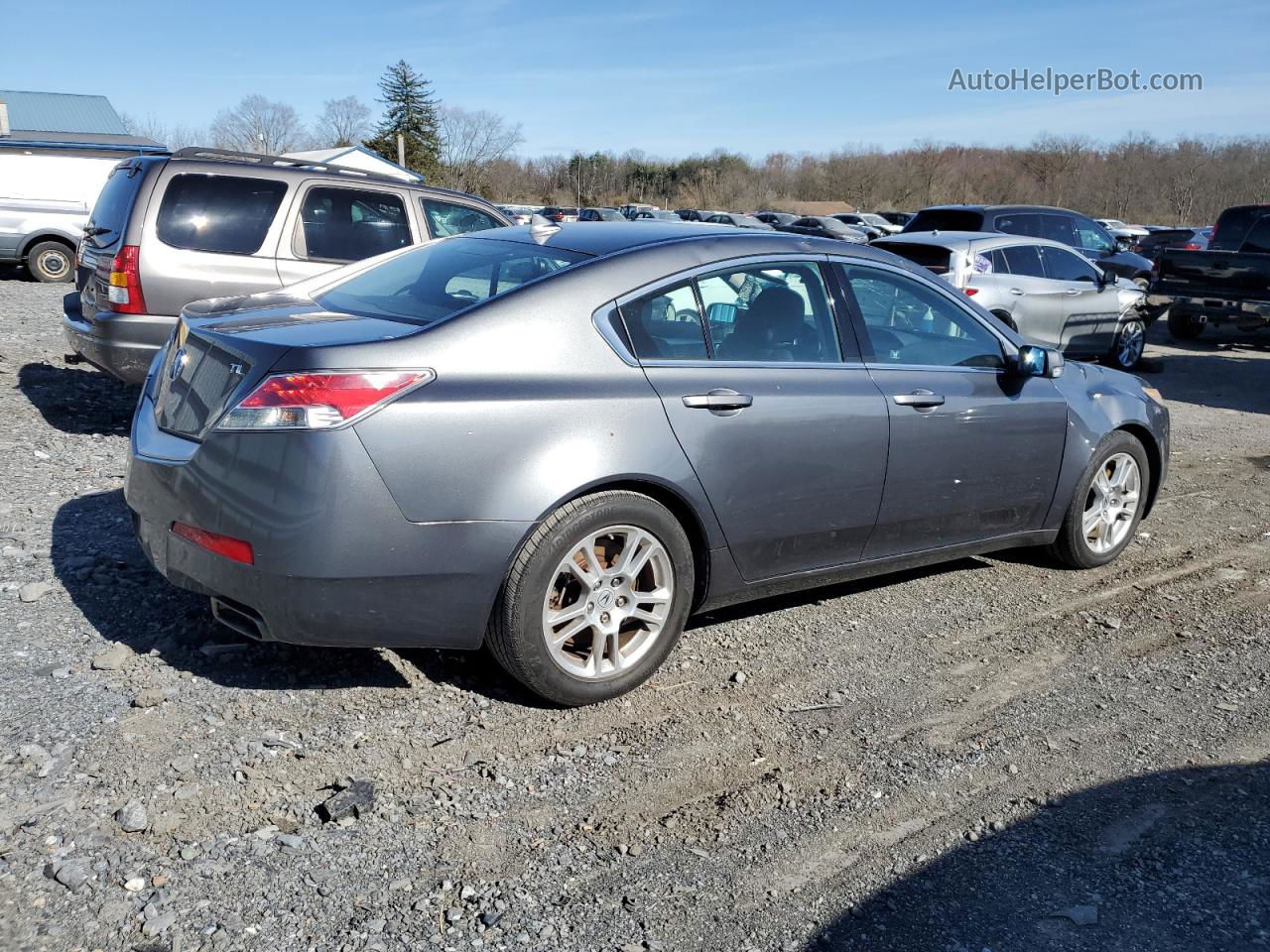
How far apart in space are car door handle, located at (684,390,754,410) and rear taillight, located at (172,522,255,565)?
5.11 feet

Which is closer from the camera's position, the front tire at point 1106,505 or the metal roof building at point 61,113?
the front tire at point 1106,505

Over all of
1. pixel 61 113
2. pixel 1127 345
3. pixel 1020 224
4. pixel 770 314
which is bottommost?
pixel 1127 345

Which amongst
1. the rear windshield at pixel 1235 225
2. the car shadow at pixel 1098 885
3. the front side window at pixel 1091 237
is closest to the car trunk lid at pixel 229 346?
the car shadow at pixel 1098 885

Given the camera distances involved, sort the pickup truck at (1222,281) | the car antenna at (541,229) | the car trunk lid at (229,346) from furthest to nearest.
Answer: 1. the pickup truck at (1222,281)
2. the car antenna at (541,229)
3. the car trunk lid at (229,346)

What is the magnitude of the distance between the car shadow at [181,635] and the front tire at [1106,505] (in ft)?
11.0

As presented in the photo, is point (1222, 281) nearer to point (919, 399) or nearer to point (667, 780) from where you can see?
point (919, 399)

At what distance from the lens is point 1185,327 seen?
16.6m

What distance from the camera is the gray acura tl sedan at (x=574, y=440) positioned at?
3.43m

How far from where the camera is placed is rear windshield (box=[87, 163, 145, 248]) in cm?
729

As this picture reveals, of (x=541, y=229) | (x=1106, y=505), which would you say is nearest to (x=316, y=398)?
(x=541, y=229)

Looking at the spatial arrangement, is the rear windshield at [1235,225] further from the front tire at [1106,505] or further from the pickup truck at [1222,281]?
the front tire at [1106,505]

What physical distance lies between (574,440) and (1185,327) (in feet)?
51.1

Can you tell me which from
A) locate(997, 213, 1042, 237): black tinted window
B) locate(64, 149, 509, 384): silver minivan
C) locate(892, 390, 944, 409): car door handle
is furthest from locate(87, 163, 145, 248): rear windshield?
locate(997, 213, 1042, 237): black tinted window

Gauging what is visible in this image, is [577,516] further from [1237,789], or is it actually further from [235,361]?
[1237,789]
